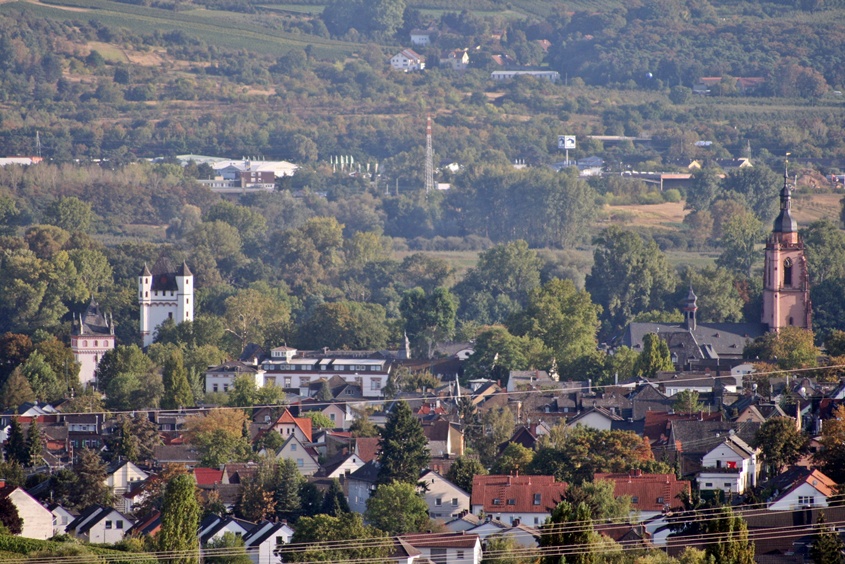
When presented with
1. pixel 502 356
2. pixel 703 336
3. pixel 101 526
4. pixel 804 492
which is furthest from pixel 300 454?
pixel 703 336

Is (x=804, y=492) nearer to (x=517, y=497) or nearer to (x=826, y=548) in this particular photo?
(x=517, y=497)

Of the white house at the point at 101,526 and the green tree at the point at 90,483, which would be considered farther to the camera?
the green tree at the point at 90,483

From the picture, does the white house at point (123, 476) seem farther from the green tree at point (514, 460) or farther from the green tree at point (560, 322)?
the green tree at point (560, 322)

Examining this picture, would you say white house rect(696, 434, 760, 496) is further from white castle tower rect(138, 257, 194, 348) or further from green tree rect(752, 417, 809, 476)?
white castle tower rect(138, 257, 194, 348)

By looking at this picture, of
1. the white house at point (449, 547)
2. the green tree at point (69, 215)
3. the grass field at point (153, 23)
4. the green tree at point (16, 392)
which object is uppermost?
the grass field at point (153, 23)

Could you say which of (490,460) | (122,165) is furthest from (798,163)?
(490,460)

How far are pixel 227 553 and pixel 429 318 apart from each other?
39625 mm

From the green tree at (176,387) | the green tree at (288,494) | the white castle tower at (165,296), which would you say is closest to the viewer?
the green tree at (288,494)

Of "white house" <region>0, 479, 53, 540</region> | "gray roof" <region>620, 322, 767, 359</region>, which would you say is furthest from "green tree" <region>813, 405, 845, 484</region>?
"gray roof" <region>620, 322, 767, 359</region>

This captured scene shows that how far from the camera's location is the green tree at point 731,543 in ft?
120

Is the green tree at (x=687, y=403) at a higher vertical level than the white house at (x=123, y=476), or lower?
higher

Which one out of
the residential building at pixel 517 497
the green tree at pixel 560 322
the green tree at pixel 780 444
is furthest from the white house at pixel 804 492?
the green tree at pixel 560 322

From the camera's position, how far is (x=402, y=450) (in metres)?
54.2

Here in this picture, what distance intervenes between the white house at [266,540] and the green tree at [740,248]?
59.9m
